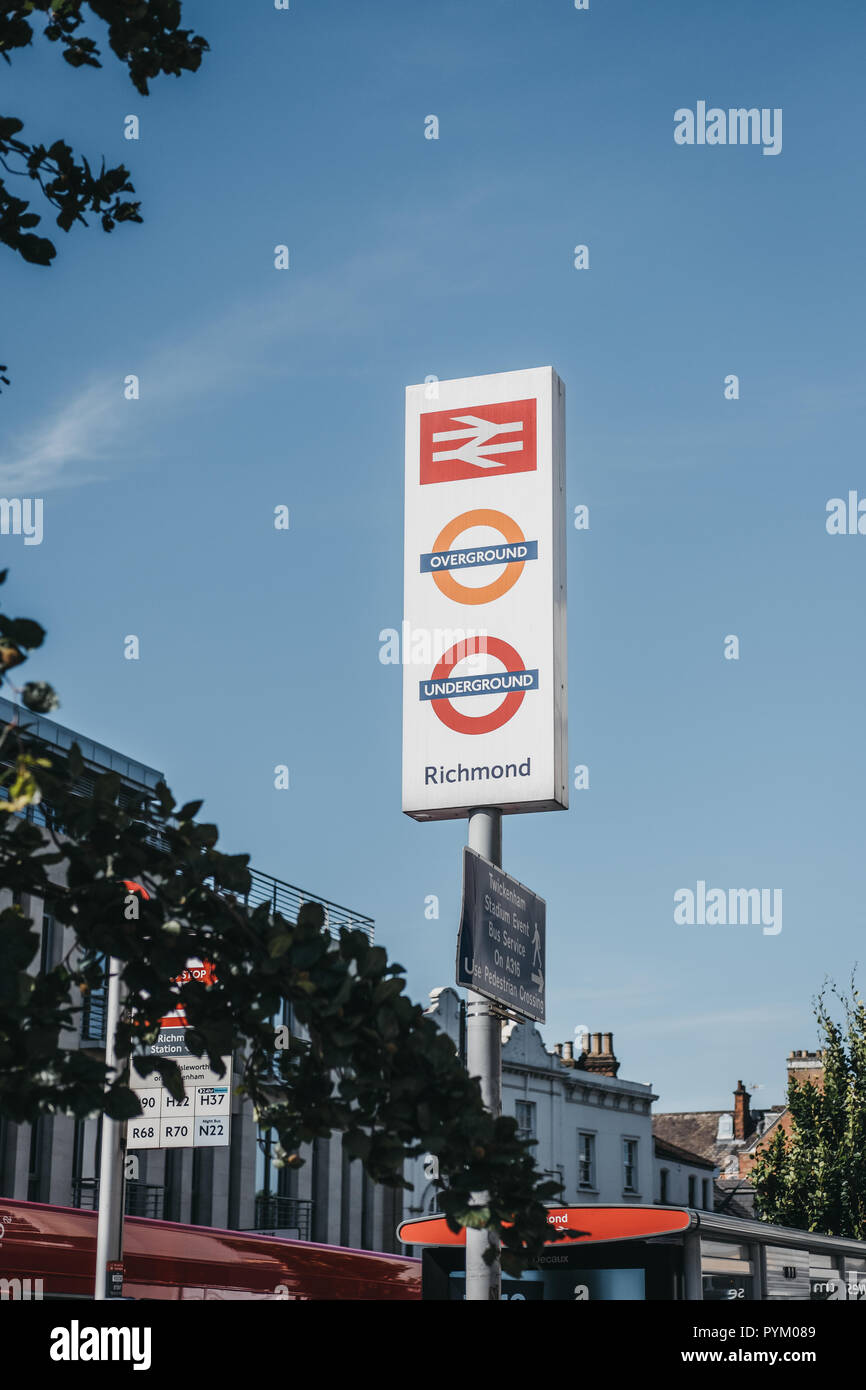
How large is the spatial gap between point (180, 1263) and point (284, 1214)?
2168 cm

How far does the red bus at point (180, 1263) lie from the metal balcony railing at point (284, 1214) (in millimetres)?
14055

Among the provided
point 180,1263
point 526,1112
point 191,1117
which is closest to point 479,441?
point 191,1117

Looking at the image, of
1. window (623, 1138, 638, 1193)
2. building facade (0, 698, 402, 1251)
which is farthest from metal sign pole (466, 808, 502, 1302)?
window (623, 1138, 638, 1193)

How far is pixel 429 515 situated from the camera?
35.7 feet

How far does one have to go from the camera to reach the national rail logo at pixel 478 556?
10.5 metres

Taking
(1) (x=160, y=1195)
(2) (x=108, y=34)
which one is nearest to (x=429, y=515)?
(2) (x=108, y=34)

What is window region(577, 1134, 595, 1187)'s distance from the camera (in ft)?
169

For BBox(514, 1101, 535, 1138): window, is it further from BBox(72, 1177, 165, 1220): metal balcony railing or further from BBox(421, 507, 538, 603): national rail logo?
BBox(421, 507, 538, 603): national rail logo

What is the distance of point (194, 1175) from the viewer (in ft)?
119

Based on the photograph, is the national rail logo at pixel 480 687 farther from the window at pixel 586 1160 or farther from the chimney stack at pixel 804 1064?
the chimney stack at pixel 804 1064

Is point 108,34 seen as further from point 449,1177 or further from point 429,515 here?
point 429,515

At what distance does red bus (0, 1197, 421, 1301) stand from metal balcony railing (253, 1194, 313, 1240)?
553 inches

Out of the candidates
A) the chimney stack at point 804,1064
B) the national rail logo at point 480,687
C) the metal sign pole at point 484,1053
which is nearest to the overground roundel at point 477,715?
the national rail logo at point 480,687
